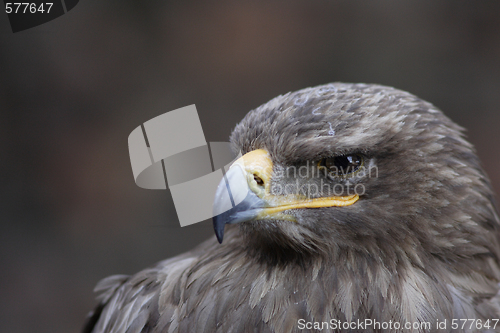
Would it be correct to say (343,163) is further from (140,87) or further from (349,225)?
(140,87)

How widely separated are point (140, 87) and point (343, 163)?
2.83 metres

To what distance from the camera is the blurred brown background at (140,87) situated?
393 cm

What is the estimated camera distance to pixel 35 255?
4270mm

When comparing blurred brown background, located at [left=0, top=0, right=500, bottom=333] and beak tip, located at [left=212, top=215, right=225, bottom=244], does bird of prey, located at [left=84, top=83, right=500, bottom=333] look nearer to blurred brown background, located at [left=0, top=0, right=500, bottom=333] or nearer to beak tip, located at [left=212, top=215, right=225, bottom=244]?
beak tip, located at [left=212, top=215, right=225, bottom=244]

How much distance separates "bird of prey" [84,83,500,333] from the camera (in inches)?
65.9

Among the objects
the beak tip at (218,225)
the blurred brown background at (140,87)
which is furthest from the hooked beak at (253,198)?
the blurred brown background at (140,87)

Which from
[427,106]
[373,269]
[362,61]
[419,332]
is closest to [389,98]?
[427,106]

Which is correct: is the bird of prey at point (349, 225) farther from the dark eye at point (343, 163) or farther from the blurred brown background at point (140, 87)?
the blurred brown background at point (140, 87)

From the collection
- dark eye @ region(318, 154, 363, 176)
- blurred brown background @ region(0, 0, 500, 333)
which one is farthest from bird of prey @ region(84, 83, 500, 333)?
blurred brown background @ region(0, 0, 500, 333)

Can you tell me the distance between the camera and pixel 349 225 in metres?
1.68

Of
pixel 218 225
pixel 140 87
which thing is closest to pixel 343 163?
pixel 218 225

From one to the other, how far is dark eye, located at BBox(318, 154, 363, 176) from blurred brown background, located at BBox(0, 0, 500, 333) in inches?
92.4

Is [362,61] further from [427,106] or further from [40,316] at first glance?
[40,316]

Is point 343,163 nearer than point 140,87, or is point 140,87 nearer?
point 343,163
